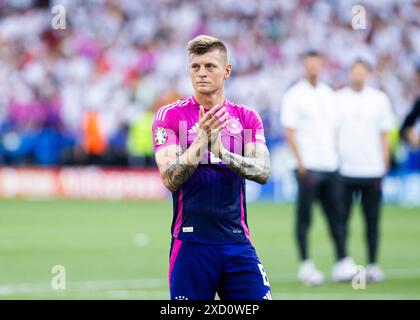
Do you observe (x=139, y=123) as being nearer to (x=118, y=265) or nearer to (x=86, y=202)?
(x=86, y=202)

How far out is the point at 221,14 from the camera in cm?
3353

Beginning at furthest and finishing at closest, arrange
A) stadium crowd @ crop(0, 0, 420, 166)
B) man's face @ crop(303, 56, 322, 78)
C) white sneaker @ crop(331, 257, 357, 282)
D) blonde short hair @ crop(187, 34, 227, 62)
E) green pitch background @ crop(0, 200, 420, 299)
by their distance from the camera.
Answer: stadium crowd @ crop(0, 0, 420, 166) < man's face @ crop(303, 56, 322, 78) < white sneaker @ crop(331, 257, 357, 282) < green pitch background @ crop(0, 200, 420, 299) < blonde short hair @ crop(187, 34, 227, 62)

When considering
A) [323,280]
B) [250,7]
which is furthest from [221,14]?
[323,280]

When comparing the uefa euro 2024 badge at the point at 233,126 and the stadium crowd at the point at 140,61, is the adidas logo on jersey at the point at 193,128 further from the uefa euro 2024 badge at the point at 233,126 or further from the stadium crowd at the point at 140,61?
the stadium crowd at the point at 140,61

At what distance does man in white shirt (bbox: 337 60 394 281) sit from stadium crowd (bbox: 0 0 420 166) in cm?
1320

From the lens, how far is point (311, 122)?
44.7 feet

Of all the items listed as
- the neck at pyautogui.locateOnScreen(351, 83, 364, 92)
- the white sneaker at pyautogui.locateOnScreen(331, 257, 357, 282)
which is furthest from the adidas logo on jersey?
the neck at pyautogui.locateOnScreen(351, 83, 364, 92)

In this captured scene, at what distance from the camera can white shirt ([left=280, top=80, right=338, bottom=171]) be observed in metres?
13.5

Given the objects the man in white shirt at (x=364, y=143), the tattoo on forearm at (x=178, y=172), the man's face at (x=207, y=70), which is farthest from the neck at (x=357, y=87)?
the tattoo on forearm at (x=178, y=172)

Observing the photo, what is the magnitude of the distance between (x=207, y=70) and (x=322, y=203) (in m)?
7.36

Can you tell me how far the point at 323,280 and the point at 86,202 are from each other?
12955mm

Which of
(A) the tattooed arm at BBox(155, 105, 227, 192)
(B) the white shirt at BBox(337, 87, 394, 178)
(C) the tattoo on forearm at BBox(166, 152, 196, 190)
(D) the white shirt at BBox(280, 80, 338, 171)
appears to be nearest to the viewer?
(A) the tattooed arm at BBox(155, 105, 227, 192)

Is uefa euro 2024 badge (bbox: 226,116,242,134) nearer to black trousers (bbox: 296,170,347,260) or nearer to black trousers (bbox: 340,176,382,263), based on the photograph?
black trousers (bbox: 296,170,347,260)
